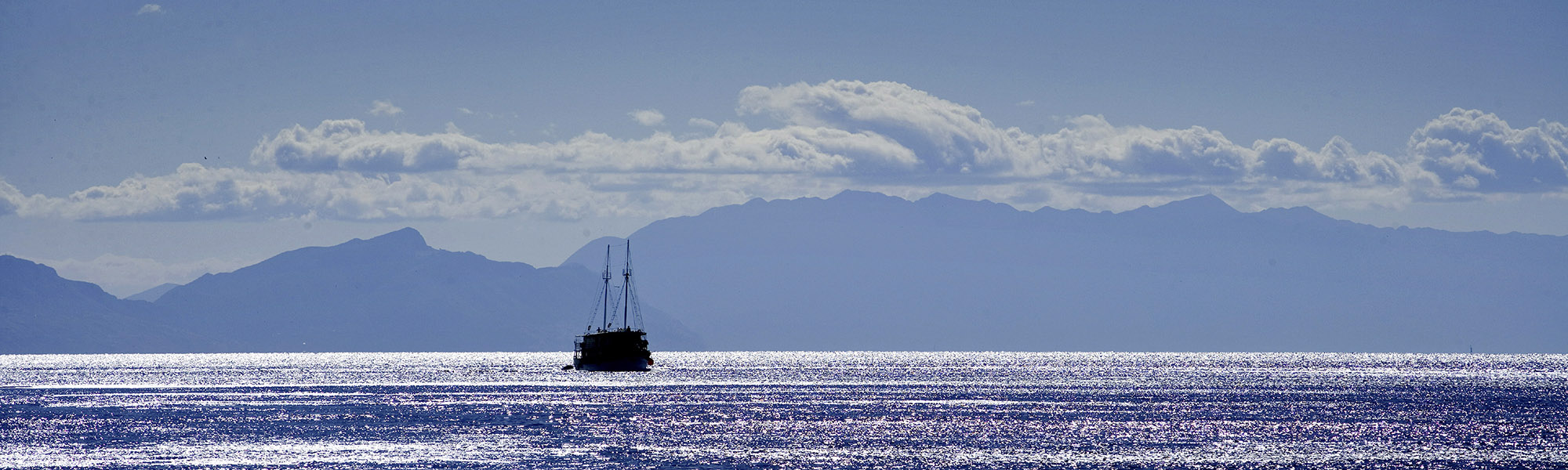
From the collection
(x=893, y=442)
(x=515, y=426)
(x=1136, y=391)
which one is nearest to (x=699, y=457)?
(x=893, y=442)

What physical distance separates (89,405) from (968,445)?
8968 cm

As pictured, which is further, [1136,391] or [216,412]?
[1136,391]

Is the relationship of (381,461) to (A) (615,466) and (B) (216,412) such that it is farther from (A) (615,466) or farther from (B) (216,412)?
(B) (216,412)

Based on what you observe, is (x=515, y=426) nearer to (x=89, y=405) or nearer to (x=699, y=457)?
(x=699, y=457)

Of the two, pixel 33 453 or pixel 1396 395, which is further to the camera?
pixel 1396 395

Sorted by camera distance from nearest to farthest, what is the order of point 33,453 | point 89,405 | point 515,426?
point 33,453, point 515,426, point 89,405

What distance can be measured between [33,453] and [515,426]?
31741mm

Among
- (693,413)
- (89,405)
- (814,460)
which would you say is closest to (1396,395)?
(693,413)

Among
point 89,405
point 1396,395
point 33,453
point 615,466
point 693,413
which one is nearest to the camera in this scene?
point 615,466

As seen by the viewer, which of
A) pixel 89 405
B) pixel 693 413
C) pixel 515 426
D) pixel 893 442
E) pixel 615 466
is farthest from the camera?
pixel 89 405

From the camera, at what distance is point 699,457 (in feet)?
291

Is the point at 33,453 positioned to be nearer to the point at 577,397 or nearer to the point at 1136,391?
the point at 577,397

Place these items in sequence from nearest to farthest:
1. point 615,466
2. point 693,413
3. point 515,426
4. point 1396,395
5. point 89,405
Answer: point 615,466 < point 515,426 < point 693,413 < point 89,405 < point 1396,395

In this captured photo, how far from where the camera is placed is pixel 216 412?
133 m
